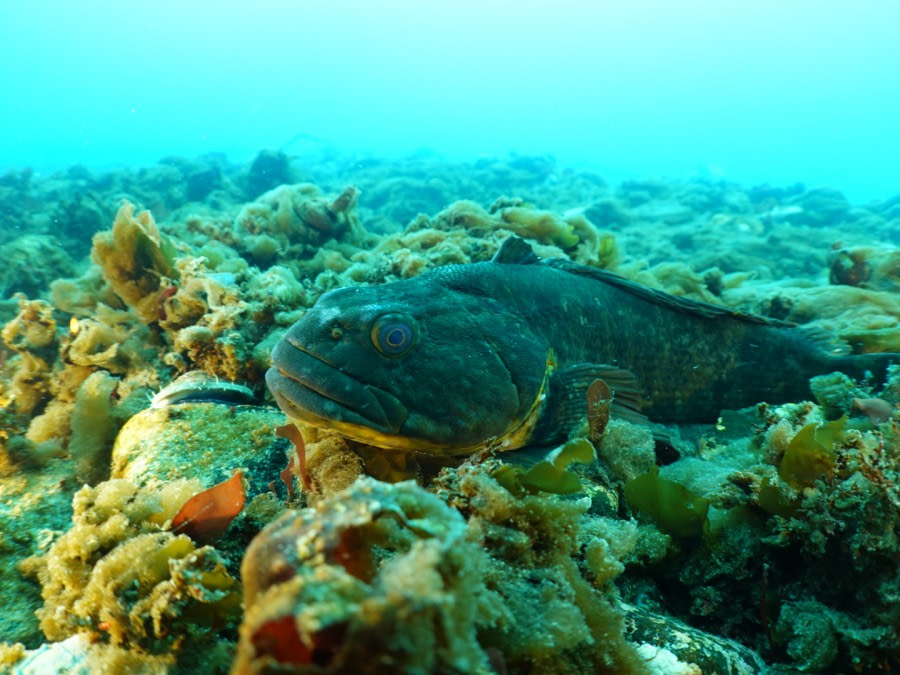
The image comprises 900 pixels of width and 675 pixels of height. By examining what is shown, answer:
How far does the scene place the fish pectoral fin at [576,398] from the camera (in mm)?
3057

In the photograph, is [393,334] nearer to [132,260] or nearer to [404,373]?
[404,373]

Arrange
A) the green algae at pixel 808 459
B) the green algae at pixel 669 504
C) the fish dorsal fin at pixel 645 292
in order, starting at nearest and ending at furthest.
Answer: the green algae at pixel 808 459 → the green algae at pixel 669 504 → the fish dorsal fin at pixel 645 292

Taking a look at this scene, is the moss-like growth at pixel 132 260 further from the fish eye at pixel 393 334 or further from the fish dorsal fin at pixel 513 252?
the fish dorsal fin at pixel 513 252

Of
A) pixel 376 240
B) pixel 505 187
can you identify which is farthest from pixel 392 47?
pixel 376 240

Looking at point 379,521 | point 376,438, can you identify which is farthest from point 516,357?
point 379,521

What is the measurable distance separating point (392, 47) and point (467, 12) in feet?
128

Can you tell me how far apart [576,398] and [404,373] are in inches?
50.6

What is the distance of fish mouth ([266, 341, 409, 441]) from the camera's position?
7.55ft

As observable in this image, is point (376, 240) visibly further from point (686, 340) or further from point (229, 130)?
point (229, 130)

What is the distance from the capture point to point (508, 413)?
2729mm

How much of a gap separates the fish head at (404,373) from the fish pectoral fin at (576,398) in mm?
202

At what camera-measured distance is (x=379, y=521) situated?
44.7 inches

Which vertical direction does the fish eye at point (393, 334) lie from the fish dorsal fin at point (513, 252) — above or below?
below

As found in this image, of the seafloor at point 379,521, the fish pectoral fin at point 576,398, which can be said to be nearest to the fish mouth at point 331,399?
the seafloor at point 379,521
